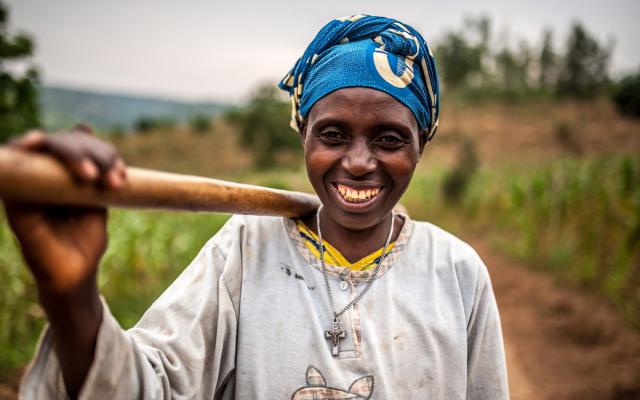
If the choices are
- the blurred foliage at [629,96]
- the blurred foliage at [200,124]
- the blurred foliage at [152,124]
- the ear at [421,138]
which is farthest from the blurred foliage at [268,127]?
the ear at [421,138]

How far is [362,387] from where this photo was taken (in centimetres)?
132

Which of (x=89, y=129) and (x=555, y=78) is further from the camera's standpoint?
(x=555, y=78)

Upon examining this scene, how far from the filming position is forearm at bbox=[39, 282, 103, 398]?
83 cm

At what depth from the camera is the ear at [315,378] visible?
132cm

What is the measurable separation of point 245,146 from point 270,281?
34.0 meters

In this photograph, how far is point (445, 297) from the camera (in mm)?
1463

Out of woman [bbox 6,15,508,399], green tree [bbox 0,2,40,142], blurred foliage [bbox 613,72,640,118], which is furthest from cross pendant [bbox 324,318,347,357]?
blurred foliage [bbox 613,72,640,118]

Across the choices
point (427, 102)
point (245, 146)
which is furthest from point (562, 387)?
point (245, 146)

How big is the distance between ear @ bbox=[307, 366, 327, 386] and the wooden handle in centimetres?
50

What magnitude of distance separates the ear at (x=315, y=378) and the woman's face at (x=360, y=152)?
45cm

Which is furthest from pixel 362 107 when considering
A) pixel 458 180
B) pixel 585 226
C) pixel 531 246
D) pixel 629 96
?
pixel 629 96

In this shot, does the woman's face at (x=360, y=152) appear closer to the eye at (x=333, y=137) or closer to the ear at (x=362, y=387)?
the eye at (x=333, y=137)

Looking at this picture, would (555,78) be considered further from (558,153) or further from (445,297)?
(445,297)

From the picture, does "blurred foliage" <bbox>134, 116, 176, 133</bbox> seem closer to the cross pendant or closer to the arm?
the cross pendant
